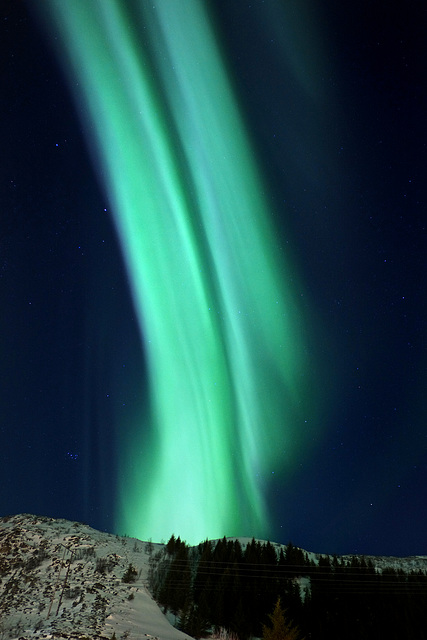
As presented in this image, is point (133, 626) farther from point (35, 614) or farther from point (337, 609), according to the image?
point (337, 609)

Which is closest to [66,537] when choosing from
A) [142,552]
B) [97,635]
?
[142,552]

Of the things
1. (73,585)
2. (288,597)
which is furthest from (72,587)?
(288,597)

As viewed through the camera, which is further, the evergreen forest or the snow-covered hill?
the evergreen forest

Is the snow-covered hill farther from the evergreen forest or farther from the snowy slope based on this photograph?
the evergreen forest

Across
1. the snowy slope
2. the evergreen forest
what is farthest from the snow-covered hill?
the evergreen forest

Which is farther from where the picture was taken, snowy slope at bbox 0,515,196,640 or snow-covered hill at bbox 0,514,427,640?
snowy slope at bbox 0,515,196,640

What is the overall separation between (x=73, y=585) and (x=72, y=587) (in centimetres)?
54

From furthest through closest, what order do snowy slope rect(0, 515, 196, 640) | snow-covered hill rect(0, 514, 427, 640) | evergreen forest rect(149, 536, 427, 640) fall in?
evergreen forest rect(149, 536, 427, 640) → snowy slope rect(0, 515, 196, 640) → snow-covered hill rect(0, 514, 427, 640)

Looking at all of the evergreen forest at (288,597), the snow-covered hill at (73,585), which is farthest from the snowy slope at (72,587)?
the evergreen forest at (288,597)

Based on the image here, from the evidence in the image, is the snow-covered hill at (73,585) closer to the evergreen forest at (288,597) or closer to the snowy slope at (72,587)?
the snowy slope at (72,587)

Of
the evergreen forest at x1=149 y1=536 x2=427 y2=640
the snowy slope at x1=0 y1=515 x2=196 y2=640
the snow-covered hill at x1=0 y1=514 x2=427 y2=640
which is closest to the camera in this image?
the snow-covered hill at x1=0 y1=514 x2=427 y2=640

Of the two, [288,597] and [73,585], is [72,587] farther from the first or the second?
[288,597]

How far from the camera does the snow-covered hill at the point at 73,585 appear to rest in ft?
123

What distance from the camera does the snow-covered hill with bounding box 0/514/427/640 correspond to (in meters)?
37.6
